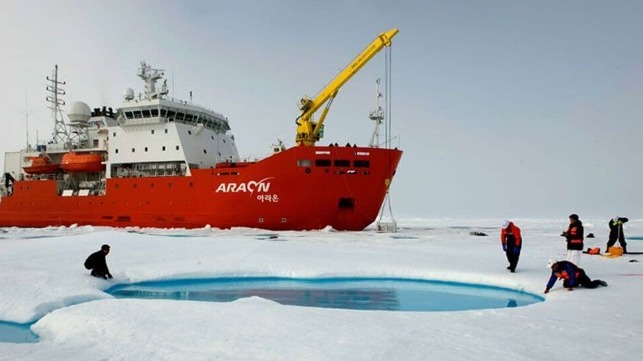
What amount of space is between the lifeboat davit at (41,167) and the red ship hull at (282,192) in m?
8.43

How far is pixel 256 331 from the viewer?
465 cm

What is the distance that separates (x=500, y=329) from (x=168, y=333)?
3731mm

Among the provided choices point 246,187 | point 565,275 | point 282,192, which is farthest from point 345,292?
point 246,187

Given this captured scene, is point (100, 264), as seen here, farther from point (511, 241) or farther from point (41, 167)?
point (41, 167)

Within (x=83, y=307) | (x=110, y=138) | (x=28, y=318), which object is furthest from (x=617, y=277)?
(x=110, y=138)

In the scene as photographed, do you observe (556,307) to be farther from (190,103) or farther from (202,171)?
(190,103)

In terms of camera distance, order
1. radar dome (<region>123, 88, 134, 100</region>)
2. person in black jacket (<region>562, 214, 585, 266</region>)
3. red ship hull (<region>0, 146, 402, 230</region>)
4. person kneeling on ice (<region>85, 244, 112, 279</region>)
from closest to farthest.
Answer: person in black jacket (<region>562, 214, 585, 266</region>), person kneeling on ice (<region>85, 244, 112, 279</region>), red ship hull (<region>0, 146, 402, 230</region>), radar dome (<region>123, 88, 134, 100</region>)

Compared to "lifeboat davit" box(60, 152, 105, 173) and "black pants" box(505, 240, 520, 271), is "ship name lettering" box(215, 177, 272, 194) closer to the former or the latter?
"lifeboat davit" box(60, 152, 105, 173)

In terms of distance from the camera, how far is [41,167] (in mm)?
27078

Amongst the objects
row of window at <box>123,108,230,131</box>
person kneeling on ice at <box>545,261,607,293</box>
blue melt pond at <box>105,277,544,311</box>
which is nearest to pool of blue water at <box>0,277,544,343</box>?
blue melt pond at <box>105,277,544,311</box>

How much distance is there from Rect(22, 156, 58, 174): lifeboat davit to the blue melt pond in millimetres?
22723

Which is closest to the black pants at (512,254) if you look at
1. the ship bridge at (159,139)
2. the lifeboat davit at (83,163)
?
the ship bridge at (159,139)

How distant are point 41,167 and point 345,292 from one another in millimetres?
26402

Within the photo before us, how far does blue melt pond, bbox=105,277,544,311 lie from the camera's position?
7.33m
